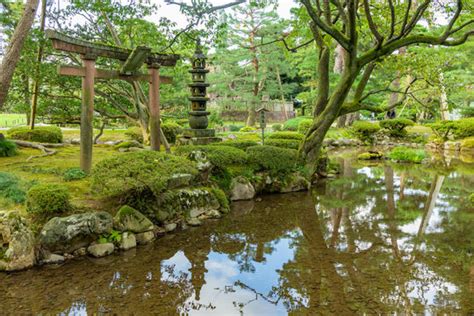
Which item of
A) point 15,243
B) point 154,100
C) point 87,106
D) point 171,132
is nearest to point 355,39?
point 154,100

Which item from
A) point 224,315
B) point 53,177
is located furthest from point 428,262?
point 53,177

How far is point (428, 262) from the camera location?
479 centimetres

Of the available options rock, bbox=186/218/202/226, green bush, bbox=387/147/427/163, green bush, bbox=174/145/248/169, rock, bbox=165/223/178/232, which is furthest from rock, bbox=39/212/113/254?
green bush, bbox=387/147/427/163

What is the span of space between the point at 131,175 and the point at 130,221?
2.56 ft

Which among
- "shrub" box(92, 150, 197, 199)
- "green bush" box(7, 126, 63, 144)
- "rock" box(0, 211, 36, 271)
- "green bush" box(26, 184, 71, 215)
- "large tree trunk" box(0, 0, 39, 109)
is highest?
"large tree trunk" box(0, 0, 39, 109)

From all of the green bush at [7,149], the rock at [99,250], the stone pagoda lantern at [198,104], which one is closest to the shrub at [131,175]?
the rock at [99,250]

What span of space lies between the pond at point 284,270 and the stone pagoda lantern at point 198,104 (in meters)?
3.06

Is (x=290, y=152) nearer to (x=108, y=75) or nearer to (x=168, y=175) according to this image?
(x=168, y=175)

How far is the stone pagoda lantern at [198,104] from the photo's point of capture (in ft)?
31.7

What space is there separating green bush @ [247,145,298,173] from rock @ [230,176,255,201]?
2.07ft

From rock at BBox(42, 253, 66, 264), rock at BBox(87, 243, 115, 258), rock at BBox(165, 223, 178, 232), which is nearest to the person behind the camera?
rock at BBox(42, 253, 66, 264)

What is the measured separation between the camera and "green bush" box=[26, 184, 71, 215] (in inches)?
199

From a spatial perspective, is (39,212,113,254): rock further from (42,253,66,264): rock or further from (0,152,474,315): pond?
(0,152,474,315): pond

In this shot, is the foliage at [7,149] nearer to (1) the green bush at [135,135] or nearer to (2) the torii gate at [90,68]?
(2) the torii gate at [90,68]
